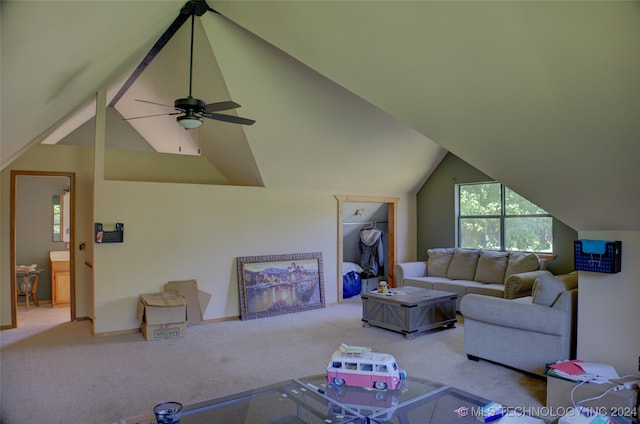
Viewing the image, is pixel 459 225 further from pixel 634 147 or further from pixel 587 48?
pixel 587 48

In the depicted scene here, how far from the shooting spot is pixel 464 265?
22.9 feet

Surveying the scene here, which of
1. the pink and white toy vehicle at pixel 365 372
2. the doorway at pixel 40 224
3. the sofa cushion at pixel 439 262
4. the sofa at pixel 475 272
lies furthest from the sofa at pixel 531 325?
the doorway at pixel 40 224

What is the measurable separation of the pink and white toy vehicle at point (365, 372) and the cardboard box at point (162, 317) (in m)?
3.06

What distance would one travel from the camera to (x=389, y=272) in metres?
8.35

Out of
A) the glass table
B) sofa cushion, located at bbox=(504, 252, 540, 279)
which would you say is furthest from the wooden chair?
sofa cushion, located at bbox=(504, 252, 540, 279)

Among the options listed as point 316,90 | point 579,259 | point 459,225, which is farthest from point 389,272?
point 579,259

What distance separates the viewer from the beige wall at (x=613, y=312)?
3.48 m

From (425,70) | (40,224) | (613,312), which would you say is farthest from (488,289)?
(40,224)

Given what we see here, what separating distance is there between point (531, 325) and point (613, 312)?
25.0 inches

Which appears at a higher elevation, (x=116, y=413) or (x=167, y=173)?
(x=167, y=173)

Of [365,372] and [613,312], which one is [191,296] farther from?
[613,312]

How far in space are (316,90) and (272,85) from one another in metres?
0.57

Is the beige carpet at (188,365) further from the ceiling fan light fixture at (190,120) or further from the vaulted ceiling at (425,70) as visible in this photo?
the ceiling fan light fixture at (190,120)

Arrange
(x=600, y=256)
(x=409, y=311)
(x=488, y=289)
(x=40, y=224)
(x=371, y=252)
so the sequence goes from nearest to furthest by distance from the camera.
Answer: (x=600, y=256)
(x=409, y=311)
(x=488, y=289)
(x=40, y=224)
(x=371, y=252)
